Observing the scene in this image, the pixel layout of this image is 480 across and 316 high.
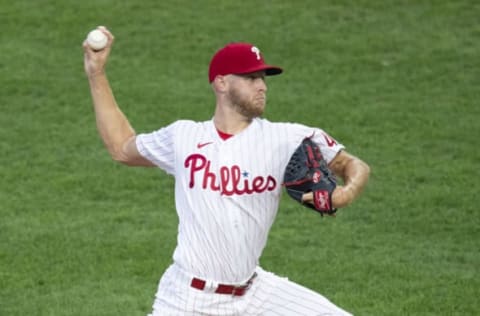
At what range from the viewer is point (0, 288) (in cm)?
1027

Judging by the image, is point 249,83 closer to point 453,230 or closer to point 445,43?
point 453,230

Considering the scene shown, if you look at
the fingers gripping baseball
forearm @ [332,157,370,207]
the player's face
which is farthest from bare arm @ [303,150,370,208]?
the fingers gripping baseball

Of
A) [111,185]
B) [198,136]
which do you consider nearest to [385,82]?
[111,185]

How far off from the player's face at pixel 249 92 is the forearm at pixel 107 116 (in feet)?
2.27

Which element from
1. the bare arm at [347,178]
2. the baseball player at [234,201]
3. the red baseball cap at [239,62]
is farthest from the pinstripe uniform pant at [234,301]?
the red baseball cap at [239,62]

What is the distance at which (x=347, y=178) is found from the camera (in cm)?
663

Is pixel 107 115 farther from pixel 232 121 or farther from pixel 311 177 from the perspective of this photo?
pixel 311 177

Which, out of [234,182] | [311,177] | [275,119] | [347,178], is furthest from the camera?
[275,119]

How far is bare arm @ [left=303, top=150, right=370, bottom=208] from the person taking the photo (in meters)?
6.45

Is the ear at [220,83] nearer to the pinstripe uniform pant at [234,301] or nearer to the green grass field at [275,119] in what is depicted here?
the pinstripe uniform pant at [234,301]

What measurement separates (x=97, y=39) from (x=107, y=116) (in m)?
0.45

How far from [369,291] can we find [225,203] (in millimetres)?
A: 3456

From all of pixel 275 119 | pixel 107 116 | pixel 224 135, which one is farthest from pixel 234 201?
pixel 275 119

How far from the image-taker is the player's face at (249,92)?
276 inches
